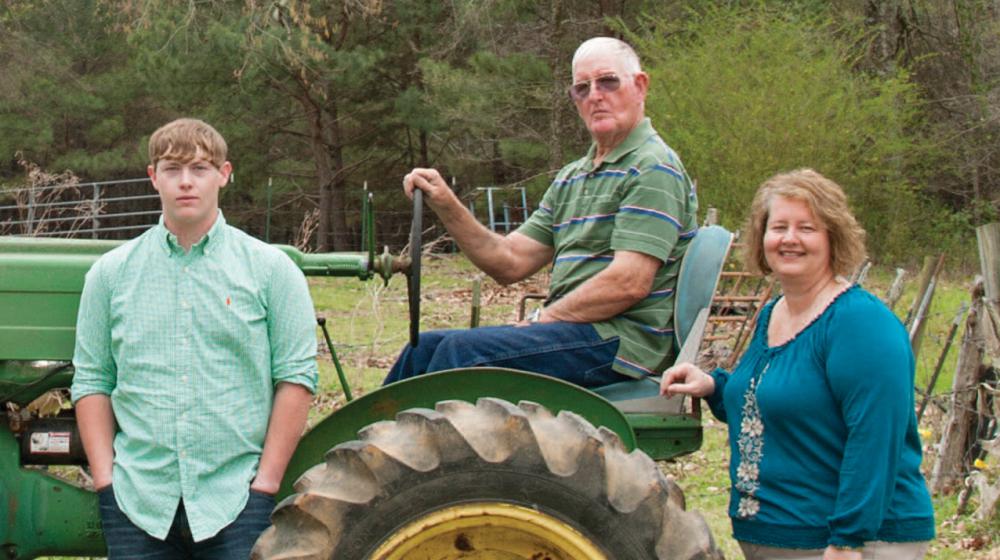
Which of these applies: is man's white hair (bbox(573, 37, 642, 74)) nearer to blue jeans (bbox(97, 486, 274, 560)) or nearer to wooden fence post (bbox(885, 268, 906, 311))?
blue jeans (bbox(97, 486, 274, 560))

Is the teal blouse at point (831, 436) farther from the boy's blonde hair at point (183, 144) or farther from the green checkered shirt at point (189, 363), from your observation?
the boy's blonde hair at point (183, 144)

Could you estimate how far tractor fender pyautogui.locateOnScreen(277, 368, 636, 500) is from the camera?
296 centimetres

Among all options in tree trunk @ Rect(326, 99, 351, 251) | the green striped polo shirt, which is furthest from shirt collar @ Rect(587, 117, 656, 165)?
tree trunk @ Rect(326, 99, 351, 251)

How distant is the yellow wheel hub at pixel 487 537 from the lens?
8.72 feet

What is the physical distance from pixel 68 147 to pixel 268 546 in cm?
2720

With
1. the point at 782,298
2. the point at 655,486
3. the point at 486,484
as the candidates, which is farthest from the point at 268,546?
the point at 782,298

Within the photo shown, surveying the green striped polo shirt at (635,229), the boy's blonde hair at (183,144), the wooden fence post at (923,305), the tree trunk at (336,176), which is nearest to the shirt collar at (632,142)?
the green striped polo shirt at (635,229)

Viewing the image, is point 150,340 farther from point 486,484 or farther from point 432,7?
point 432,7

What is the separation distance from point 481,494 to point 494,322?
32.6 ft

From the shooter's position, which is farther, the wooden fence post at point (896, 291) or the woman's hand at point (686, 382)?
the wooden fence post at point (896, 291)

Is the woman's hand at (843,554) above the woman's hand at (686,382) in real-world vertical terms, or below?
below

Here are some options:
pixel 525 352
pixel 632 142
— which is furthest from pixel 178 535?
pixel 632 142

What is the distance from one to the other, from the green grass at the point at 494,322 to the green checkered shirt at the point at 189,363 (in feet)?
8.86

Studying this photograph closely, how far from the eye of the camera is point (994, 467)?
17.0 ft
